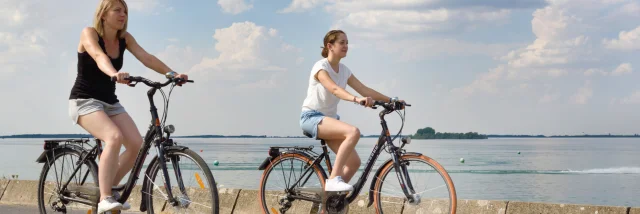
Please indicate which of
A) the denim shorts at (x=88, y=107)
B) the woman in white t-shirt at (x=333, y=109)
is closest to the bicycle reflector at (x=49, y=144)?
the denim shorts at (x=88, y=107)

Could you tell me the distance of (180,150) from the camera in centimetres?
479

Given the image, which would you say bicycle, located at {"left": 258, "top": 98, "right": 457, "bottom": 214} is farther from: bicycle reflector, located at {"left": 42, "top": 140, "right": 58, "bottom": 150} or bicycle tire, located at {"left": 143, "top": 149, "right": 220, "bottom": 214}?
bicycle reflector, located at {"left": 42, "top": 140, "right": 58, "bottom": 150}

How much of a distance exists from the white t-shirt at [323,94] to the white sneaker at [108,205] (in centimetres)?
147

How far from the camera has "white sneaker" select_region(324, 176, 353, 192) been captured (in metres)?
5.57

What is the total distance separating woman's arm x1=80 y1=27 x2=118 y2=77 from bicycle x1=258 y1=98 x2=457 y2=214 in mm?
1560

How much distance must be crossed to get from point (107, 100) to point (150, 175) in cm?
57

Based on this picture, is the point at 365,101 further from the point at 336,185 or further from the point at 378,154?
the point at 336,185

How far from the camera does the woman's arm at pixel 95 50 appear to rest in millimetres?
4816

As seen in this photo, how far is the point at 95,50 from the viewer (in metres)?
4.94

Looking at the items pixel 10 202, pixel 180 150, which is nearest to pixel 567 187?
pixel 10 202

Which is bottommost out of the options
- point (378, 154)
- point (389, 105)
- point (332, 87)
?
point (378, 154)

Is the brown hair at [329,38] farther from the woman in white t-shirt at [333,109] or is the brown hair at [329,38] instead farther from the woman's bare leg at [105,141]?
the woman's bare leg at [105,141]

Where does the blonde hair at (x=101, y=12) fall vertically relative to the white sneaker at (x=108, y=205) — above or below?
above

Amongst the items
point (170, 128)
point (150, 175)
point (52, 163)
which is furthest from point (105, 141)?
point (52, 163)
